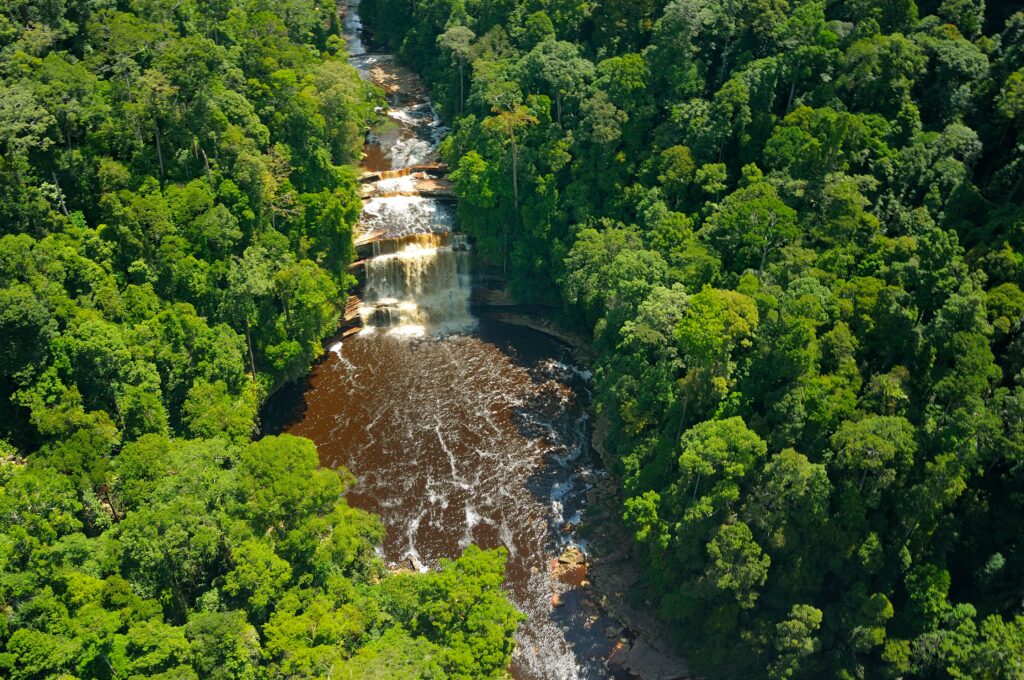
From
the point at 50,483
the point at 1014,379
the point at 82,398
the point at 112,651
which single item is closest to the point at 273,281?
the point at 82,398

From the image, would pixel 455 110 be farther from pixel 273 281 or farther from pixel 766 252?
pixel 766 252

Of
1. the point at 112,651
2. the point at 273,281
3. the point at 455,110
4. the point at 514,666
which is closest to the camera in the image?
the point at 112,651

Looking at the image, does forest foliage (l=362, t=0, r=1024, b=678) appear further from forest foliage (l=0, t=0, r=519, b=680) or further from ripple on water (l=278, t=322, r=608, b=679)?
forest foliage (l=0, t=0, r=519, b=680)

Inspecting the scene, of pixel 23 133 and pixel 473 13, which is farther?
pixel 473 13

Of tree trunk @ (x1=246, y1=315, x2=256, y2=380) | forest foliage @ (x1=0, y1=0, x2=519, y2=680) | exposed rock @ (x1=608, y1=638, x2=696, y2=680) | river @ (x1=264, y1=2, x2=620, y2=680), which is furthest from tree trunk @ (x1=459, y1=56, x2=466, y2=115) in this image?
exposed rock @ (x1=608, y1=638, x2=696, y2=680)

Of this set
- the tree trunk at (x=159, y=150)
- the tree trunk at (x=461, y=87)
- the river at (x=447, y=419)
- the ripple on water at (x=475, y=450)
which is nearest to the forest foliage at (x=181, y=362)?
the tree trunk at (x=159, y=150)

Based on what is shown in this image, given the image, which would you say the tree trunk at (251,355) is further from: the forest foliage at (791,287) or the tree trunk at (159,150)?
the forest foliage at (791,287)
